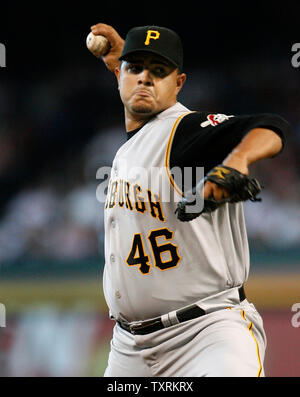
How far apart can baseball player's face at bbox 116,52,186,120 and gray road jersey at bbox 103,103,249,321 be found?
0.11 m

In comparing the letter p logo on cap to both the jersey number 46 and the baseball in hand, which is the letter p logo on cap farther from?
the jersey number 46

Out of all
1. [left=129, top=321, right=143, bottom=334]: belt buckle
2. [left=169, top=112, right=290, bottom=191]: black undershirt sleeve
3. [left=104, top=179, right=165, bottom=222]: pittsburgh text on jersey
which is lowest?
[left=129, top=321, right=143, bottom=334]: belt buckle

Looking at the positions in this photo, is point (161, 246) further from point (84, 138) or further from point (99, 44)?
point (84, 138)

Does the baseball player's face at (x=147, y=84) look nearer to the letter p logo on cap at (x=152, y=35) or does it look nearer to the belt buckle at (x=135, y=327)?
the letter p logo on cap at (x=152, y=35)

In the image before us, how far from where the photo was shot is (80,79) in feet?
18.5

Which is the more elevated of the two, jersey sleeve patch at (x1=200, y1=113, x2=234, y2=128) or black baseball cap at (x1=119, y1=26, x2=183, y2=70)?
black baseball cap at (x1=119, y1=26, x2=183, y2=70)

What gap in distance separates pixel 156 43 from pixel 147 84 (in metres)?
0.14

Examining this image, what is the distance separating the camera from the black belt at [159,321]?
1.69 meters

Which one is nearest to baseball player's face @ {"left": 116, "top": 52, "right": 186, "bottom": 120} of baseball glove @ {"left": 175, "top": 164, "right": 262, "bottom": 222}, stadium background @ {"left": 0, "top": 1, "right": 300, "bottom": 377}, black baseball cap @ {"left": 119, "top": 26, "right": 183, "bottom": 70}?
black baseball cap @ {"left": 119, "top": 26, "right": 183, "bottom": 70}

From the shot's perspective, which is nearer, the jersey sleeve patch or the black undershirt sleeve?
the black undershirt sleeve

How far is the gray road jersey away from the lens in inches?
67.2

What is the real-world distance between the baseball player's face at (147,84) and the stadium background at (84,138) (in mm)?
2433

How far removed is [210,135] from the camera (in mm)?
1668

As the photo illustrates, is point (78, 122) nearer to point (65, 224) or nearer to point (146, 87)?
point (65, 224)
